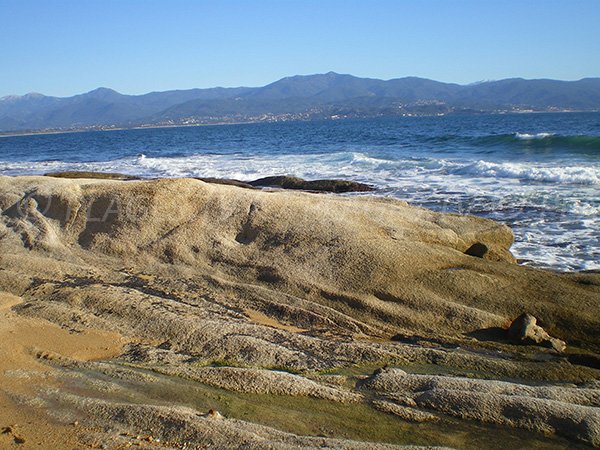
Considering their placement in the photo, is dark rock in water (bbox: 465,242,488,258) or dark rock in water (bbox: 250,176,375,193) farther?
dark rock in water (bbox: 250,176,375,193)

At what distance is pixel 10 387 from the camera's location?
3.96 m

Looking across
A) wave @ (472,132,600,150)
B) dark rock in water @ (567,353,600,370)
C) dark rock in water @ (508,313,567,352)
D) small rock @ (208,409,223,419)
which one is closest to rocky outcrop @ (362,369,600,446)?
dark rock in water @ (567,353,600,370)

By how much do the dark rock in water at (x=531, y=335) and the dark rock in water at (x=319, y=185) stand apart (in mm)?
11777

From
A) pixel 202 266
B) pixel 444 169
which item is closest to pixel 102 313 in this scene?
pixel 202 266

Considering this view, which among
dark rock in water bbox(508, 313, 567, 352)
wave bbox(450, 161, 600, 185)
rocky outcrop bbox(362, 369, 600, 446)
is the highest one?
rocky outcrop bbox(362, 369, 600, 446)

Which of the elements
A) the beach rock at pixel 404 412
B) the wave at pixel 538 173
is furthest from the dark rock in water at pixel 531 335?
the wave at pixel 538 173

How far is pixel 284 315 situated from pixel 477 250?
2.75m

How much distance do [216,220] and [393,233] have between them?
2.07 metres

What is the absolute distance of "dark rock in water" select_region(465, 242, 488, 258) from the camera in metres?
6.80

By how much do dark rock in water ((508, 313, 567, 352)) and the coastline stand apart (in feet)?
0.26

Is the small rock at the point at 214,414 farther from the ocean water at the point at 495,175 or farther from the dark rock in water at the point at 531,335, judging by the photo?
the ocean water at the point at 495,175

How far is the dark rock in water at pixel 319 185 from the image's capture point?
1678 centimetres

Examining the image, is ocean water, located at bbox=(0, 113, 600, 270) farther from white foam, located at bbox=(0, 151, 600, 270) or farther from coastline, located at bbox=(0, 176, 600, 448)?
coastline, located at bbox=(0, 176, 600, 448)

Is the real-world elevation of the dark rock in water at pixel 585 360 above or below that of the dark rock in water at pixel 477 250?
below
